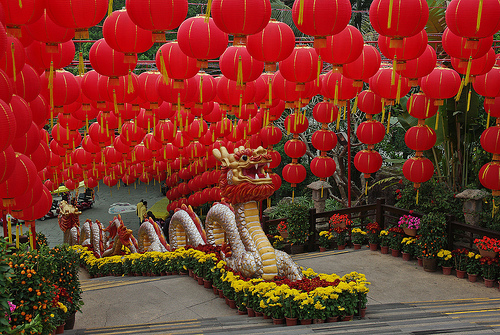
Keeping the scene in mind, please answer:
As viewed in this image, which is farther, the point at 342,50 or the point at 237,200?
the point at 237,200

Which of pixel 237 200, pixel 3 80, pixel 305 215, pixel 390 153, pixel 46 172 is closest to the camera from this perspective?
pixel 3 80

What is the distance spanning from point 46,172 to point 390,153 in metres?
Answer: 9.71

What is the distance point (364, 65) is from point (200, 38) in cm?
216

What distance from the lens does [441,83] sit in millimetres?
6352

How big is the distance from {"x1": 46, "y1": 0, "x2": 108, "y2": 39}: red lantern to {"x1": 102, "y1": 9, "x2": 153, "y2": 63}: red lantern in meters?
0.64

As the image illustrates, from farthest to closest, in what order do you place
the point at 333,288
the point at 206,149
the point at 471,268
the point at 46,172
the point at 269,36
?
1. the point at 206,149
2. the point at 46,172
3. the point at 471,268
4. the point at 333,288
5. the point at 269,36

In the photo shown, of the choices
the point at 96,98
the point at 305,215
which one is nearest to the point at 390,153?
the point at 305,215

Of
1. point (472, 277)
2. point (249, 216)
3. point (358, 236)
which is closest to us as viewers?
point (249, 216)

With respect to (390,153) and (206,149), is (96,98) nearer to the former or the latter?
(206,149)

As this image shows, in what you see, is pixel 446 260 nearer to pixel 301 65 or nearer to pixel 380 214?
pixel 380 214

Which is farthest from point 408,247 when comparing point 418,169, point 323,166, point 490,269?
point 323,166

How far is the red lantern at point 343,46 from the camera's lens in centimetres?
503

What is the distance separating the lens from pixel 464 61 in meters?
5.43

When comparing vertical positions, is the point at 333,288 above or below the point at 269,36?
below
